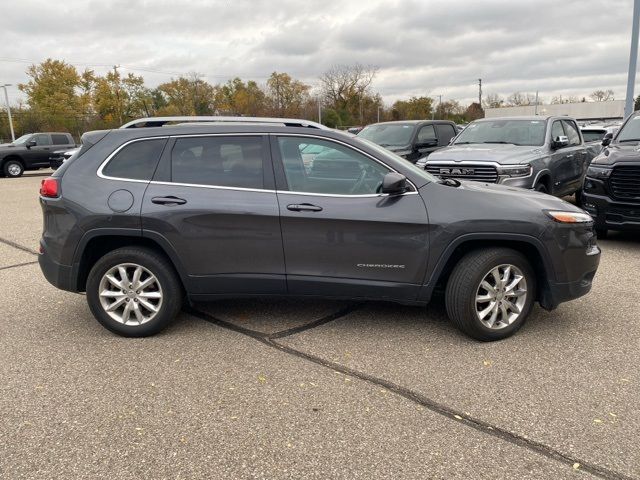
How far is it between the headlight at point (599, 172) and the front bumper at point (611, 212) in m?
0.11

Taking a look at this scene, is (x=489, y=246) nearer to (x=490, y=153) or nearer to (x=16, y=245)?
(x=490, y=153)

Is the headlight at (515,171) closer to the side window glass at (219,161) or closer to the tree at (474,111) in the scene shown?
the side window glass at (219,161)

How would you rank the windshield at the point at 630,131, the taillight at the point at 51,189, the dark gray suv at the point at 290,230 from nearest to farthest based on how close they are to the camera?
1. the dark gray suv at the point at 290,230
2. the taillight at the point at 51,189
3. the windshield at the point at 630,131

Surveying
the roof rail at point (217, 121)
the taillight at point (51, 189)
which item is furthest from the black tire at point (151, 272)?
the roof rail at point (217, 121)

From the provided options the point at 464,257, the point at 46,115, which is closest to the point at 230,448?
the point at 464,257

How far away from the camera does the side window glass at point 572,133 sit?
32.2 ft

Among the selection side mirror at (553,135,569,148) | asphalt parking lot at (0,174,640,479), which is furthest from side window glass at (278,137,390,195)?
side mirror at (553,135,569,148)

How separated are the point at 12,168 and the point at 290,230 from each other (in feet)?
71.4

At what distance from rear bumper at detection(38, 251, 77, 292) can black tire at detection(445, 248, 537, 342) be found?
9.88ft

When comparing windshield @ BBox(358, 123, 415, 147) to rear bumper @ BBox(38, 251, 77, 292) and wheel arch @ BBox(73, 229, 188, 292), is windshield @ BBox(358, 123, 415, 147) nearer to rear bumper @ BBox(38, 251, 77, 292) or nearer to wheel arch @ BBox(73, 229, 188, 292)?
wheel arch @ BBox(73, 229, 188, 292)

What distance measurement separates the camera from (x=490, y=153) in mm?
8023

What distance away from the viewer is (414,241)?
3.98 meters

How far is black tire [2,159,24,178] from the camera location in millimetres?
21469

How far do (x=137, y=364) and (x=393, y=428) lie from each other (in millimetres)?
1935
